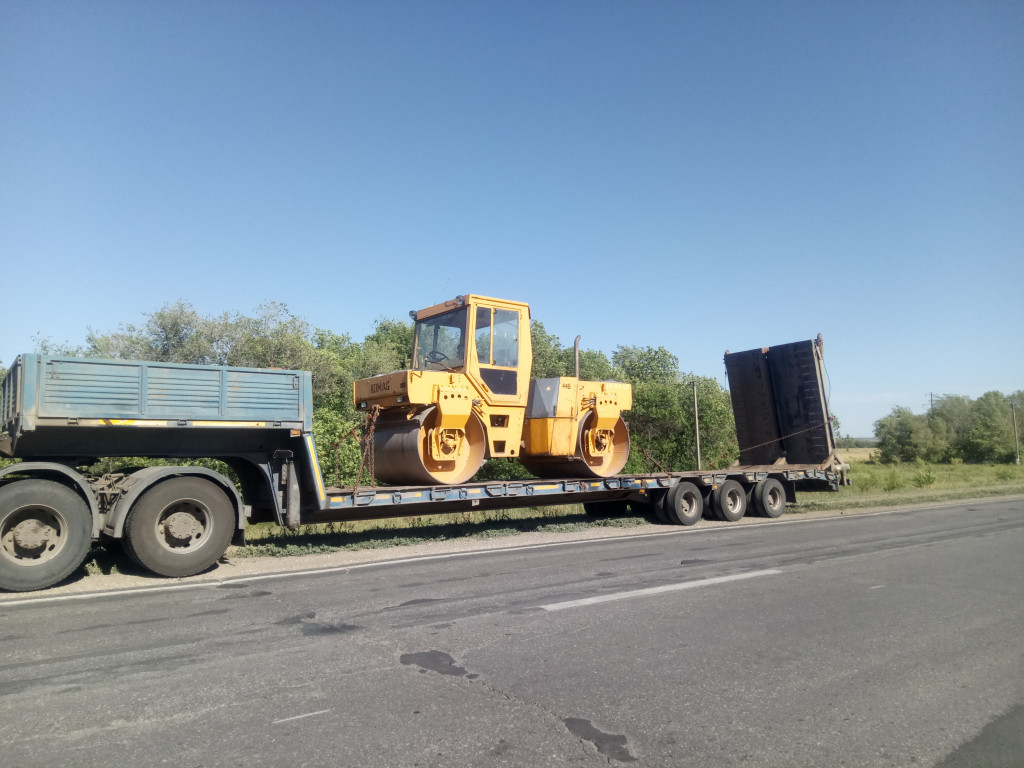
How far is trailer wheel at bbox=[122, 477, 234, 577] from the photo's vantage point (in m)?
8.53

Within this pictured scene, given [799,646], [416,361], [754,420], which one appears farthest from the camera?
[754,420]

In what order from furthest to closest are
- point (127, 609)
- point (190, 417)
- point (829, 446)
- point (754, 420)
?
point (754, 420) → point (829, 446) → point (190, 417) → point (127, 609)

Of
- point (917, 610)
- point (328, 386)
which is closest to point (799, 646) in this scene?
point (917, 610)

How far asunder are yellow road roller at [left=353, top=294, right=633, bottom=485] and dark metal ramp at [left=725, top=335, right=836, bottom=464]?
6.09m

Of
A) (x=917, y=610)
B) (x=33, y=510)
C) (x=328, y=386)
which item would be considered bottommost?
(x=917, y=610)

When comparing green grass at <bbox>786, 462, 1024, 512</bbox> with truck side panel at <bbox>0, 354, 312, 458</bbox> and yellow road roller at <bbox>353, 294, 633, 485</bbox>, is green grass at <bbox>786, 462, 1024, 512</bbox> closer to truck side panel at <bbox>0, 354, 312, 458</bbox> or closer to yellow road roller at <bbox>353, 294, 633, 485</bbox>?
yellow road roller at <bbox>353, 294, 633, 485</bbox>

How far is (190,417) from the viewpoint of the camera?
8938 millimetres

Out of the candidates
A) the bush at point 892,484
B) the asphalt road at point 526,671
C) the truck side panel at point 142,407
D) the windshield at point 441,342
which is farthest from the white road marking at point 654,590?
the bush at point 892,484

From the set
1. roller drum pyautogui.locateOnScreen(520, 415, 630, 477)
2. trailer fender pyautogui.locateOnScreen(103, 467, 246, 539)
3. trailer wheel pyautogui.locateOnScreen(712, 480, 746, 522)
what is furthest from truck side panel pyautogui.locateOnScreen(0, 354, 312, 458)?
trailer wheel pyautogui.locateOnScreen(712, 480, 746, 522)

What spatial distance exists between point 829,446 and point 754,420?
7.02ft

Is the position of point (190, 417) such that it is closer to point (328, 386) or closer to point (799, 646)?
point (799, 646)

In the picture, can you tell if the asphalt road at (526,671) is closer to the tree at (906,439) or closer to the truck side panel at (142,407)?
the truck side panel at (142,407)

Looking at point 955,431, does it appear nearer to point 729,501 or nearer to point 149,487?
point 729,501

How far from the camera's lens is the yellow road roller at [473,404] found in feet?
38.7
